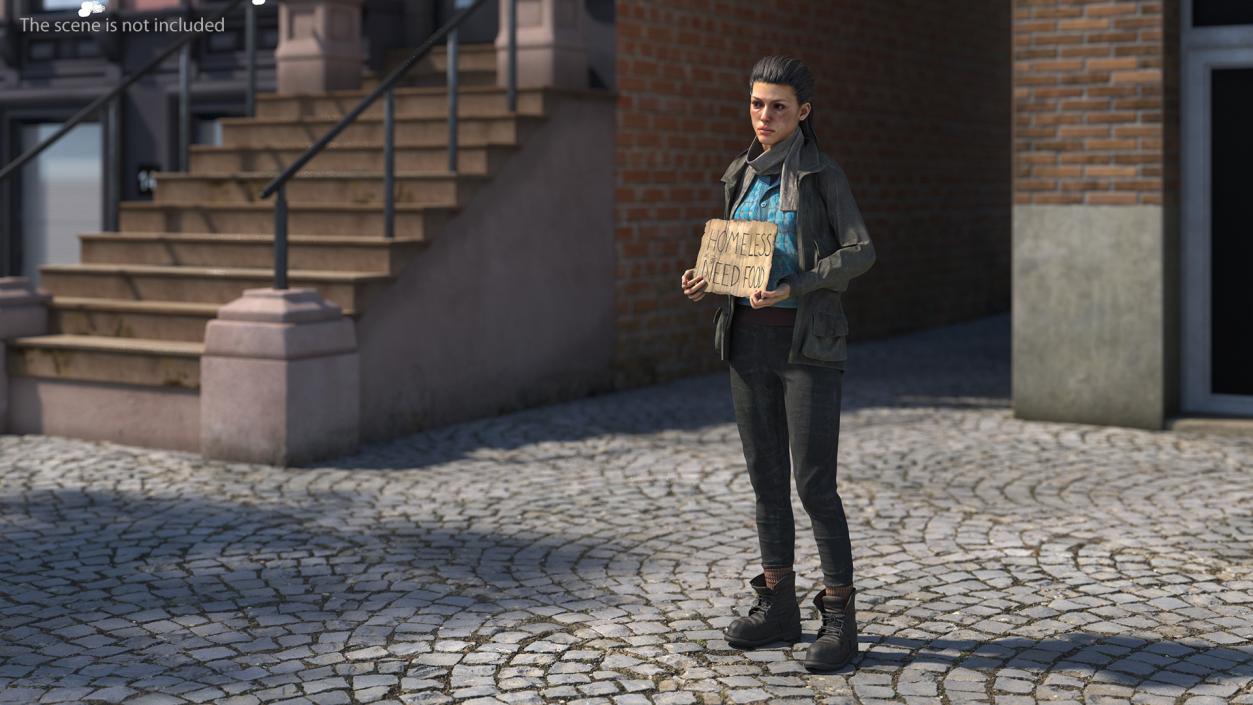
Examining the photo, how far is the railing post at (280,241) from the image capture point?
9414 mm

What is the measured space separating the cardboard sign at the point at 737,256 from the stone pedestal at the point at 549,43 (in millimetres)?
6809

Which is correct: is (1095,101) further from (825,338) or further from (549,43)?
(825,338)

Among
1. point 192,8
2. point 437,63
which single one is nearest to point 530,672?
point 437,63

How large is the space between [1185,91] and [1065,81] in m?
0.75

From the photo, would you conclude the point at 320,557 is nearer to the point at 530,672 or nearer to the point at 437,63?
the point at 530,672

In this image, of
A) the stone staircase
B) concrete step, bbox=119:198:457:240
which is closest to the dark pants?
the stone staircase

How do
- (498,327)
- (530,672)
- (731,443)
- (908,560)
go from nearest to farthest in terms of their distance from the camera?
(530,672) → (908,560) → (731,443) → (498,327)

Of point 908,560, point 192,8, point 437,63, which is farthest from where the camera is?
point 192,8

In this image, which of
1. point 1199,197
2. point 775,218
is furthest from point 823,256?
point 1199,197

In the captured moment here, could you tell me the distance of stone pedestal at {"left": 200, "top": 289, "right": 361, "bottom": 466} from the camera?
30.4ft

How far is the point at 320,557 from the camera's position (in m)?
7.02

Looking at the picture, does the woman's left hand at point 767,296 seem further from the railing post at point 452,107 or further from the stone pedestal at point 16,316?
the stone pedestal at point 16,316

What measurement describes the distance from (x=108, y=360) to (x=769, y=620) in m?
5.96

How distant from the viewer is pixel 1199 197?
1057 centimetres
